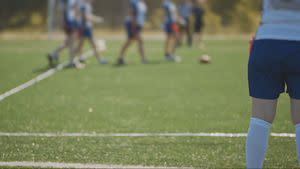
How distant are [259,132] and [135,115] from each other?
4.36 m

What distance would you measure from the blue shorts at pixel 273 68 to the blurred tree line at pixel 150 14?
1275 inches

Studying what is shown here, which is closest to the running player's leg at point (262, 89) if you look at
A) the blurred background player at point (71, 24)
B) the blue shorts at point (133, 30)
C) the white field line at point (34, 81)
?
the white field line at point (34, 81)

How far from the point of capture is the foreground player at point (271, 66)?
4828 millimetres

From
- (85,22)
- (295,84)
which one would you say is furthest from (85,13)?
(295,84)

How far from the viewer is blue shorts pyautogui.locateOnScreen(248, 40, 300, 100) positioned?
483 cm

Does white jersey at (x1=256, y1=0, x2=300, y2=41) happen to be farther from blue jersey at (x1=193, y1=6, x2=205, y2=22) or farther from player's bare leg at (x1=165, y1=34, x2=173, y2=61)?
blue jersey at (x1=193, y1=6, x2=205, y2=22)

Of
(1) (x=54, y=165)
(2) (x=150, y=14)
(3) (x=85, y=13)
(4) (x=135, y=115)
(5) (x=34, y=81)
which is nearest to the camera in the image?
(1) (x=54, y=165)

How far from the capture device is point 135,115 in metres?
9.20

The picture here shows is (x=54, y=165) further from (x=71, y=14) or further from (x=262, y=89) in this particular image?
(x=71, y=14)

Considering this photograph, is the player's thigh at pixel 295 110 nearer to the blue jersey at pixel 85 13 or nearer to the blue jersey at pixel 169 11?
the blue jersey at pixel 85 13

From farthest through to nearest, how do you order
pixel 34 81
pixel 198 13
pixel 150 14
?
pixel 150 14, pixel 198 13, pixel 34 81

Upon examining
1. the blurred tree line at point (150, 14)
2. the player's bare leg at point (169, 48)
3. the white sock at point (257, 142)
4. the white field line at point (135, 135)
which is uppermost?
the white sock at point (257, 142)

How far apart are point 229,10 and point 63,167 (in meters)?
33.5

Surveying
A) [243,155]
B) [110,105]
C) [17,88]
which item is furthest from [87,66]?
[243,155]
